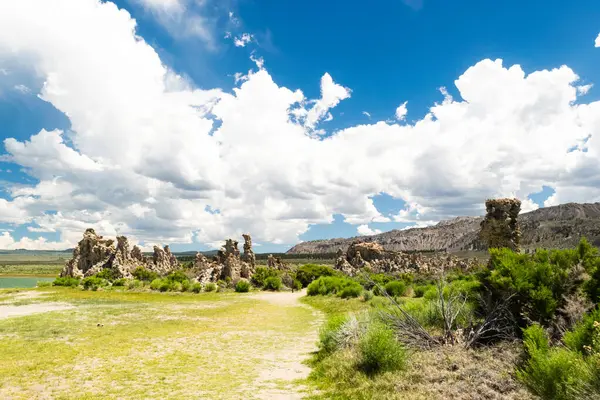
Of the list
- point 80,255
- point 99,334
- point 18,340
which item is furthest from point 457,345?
point 80,255

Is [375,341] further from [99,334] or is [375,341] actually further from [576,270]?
[99,334]

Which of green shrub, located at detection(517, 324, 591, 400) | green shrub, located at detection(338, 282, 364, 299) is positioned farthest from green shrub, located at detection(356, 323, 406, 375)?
green shrub, located at detection(338, 282, 364, 299)

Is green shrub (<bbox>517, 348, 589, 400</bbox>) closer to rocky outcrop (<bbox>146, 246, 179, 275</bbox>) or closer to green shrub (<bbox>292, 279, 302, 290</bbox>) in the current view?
green shrub (<bbox>292, 279, 302, 290</bbox>)

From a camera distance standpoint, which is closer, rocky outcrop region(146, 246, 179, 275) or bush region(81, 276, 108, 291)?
bush region(81, 276, 108, 291)

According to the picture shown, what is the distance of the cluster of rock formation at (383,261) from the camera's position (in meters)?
90.0

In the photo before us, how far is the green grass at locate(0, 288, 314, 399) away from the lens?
10805 mm

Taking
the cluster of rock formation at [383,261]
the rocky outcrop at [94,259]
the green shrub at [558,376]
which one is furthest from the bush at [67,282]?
the green shrub at [558,376]

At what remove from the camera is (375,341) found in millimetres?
10086

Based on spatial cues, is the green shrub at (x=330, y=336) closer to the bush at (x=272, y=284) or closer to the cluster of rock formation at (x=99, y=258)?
the bush at (x=272, y=284)

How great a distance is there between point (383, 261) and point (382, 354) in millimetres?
96170

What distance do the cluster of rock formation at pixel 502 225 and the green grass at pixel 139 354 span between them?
495 inches

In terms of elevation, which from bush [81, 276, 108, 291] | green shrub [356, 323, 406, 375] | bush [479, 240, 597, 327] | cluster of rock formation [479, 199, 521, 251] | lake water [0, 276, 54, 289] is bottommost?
lake water [0, 276, 54, 289]

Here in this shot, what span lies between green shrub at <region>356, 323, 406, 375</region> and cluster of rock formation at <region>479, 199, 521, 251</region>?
1563 centimetres

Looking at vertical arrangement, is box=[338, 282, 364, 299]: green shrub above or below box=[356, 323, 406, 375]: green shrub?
below
